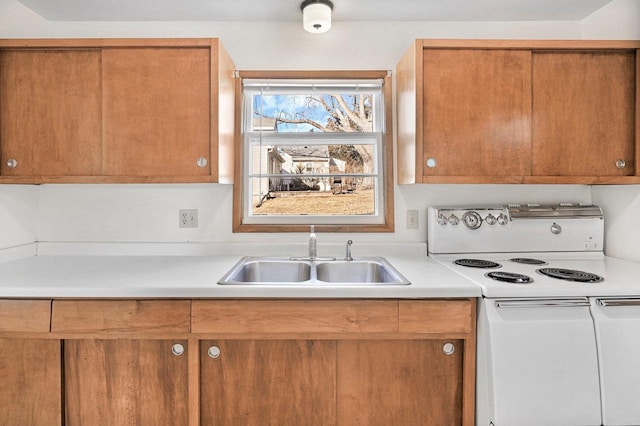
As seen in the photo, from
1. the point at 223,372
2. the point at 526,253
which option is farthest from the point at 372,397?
the point at 526,253

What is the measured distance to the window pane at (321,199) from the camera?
217 centimetres

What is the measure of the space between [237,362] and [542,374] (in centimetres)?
119

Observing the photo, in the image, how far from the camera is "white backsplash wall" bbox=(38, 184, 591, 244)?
6.74 ft

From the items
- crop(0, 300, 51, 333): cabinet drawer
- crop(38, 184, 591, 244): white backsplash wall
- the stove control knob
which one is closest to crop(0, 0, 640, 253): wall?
crop(38, 184, 591, 244): white backsplash wall

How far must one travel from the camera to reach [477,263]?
181 centimetres

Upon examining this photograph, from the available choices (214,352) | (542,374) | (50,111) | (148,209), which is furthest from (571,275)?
(50,111)

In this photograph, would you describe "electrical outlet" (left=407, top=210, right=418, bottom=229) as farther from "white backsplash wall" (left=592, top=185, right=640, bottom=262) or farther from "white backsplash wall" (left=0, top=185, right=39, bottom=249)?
"white backsplash wall" (left=0, top=185, right=39, bottom=249)

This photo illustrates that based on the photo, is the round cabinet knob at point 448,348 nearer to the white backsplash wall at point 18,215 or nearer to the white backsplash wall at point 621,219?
the white backsplash wall at point 621,219

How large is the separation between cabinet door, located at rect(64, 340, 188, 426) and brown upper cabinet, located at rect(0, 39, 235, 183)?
785mm

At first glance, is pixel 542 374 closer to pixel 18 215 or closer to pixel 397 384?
pixel 397 384

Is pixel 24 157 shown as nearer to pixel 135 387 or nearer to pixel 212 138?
pixel 212 138

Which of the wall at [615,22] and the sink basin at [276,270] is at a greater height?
the wall at [615,22]

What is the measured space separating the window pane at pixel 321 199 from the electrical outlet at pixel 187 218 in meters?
0.38

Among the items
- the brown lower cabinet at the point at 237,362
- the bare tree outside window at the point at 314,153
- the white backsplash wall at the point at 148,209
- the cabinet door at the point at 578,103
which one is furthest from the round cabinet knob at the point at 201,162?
the cabinet door at the point at 578,103
